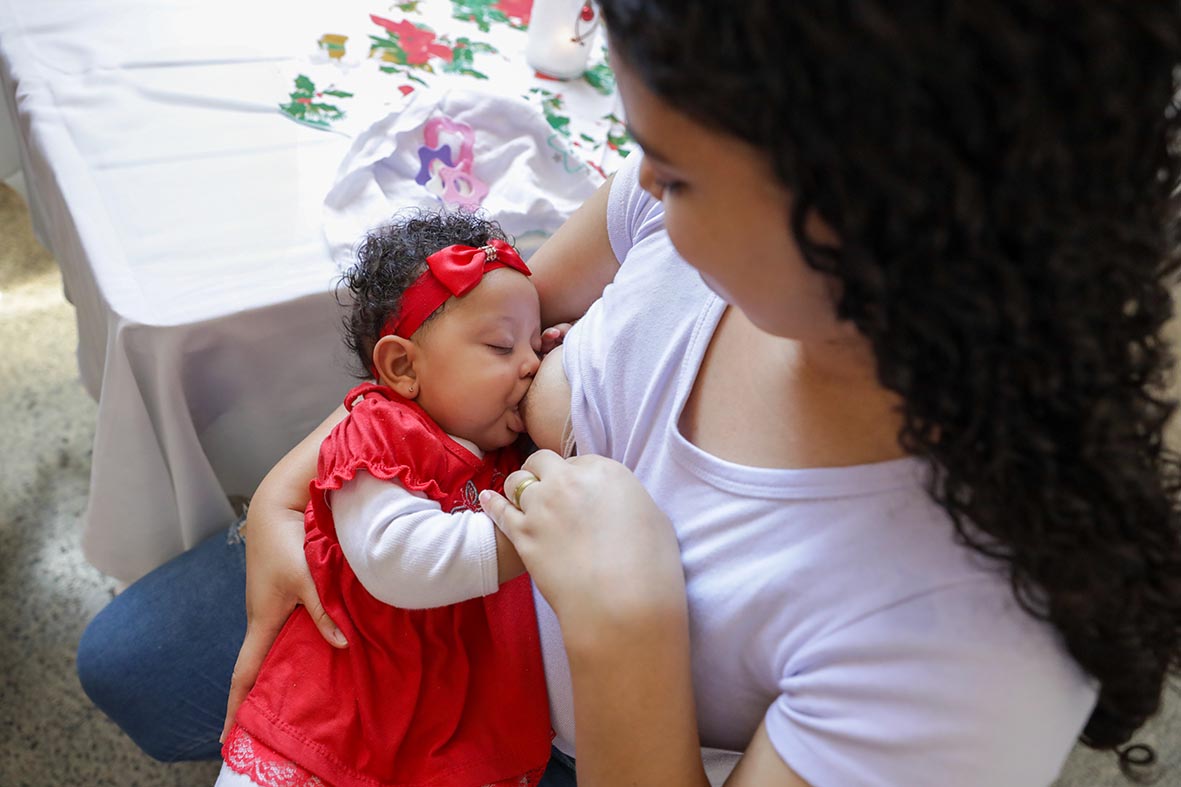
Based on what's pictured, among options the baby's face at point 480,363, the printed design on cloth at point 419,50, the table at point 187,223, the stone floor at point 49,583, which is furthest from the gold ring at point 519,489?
the stone floor at point 49,583

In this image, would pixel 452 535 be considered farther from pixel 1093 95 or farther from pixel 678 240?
pixel 1093 95

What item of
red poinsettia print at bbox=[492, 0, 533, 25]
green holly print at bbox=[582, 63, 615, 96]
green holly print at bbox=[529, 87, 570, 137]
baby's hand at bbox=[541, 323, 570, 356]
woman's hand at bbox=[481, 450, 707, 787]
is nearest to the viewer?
woman's hand at bbox=[481, 450, 707, 787]

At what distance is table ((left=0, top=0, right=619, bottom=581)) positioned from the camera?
111cm

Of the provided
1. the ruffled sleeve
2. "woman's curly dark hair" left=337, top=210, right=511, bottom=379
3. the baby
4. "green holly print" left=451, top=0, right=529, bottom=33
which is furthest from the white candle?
the ruffled sleeve

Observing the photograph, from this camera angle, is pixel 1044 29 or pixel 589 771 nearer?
pixel 1044 29

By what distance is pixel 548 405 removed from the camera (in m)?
0.98

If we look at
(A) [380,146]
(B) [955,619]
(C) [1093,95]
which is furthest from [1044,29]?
(A) [380,146]

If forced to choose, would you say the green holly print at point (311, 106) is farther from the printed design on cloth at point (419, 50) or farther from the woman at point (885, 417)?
the woman at point (885, 417)

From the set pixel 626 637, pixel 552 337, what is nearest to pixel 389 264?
pixel 552 337

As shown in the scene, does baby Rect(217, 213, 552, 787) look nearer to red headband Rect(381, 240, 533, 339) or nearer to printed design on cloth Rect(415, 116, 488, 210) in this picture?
red headband Rect(381, 240, 533, 339)

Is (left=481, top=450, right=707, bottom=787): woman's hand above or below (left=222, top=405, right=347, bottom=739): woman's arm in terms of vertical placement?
above

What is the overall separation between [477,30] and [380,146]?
0.47m

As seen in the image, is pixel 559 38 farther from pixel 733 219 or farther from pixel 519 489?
pixel 733 219

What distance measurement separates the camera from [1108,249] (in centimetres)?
51
